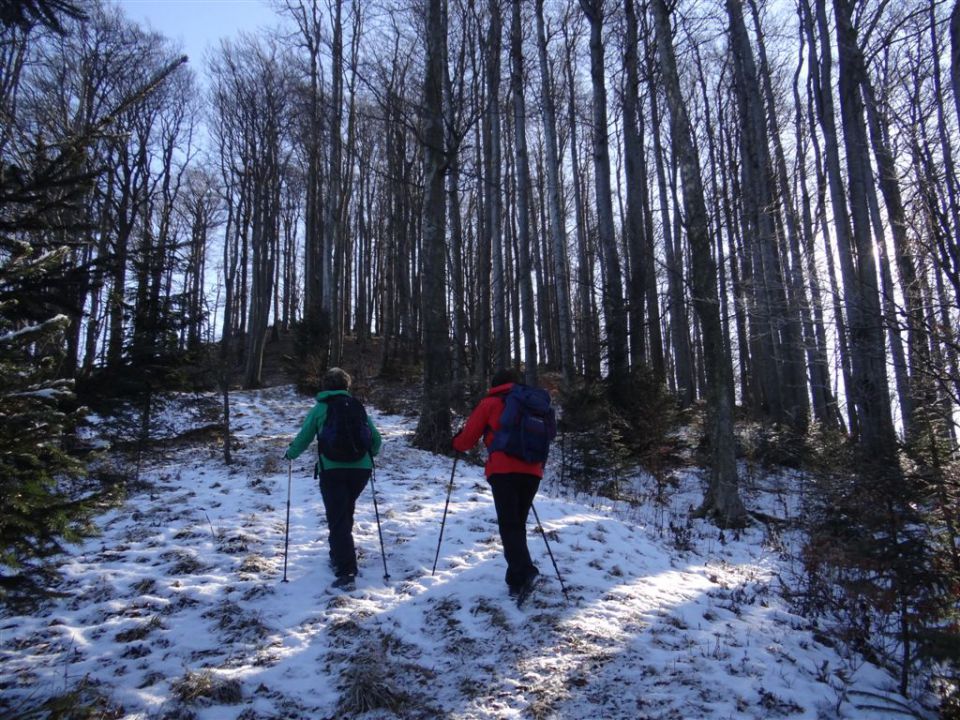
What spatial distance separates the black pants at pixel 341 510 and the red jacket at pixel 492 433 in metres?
1.13

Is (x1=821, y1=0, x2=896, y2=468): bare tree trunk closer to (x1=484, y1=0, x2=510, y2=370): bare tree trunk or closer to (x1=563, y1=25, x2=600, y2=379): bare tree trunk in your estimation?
(x1=563, y1=25, x2=600, y2=379): bare tree trunk

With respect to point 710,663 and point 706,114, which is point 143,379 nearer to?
point 710,663

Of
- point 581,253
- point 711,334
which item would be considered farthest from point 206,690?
point 581,253

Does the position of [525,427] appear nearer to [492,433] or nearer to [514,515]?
[492,433]

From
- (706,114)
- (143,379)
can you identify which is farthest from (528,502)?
(706,114)

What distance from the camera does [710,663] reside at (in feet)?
13.0

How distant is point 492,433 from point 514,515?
71 centimetres

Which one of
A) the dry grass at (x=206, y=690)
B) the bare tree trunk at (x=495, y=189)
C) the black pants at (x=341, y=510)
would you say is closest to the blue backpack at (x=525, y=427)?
the black pants at (x=341, y=510)

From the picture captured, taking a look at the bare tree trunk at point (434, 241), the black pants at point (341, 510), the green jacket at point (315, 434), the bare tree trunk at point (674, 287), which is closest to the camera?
the black pants at point (341, 510)

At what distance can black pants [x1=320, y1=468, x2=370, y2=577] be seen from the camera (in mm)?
5156

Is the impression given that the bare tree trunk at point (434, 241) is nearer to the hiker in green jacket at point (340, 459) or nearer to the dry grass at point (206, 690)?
the hiker in green jacket at point (340, 459)

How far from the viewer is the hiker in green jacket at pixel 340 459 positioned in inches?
204

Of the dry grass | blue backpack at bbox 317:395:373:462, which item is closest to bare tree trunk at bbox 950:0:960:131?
blue backpack at bbox 317:395:373:462

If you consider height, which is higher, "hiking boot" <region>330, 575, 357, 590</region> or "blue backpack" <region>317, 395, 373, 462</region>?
"blue backpack" <region>317, 395, 373, 462</region>
